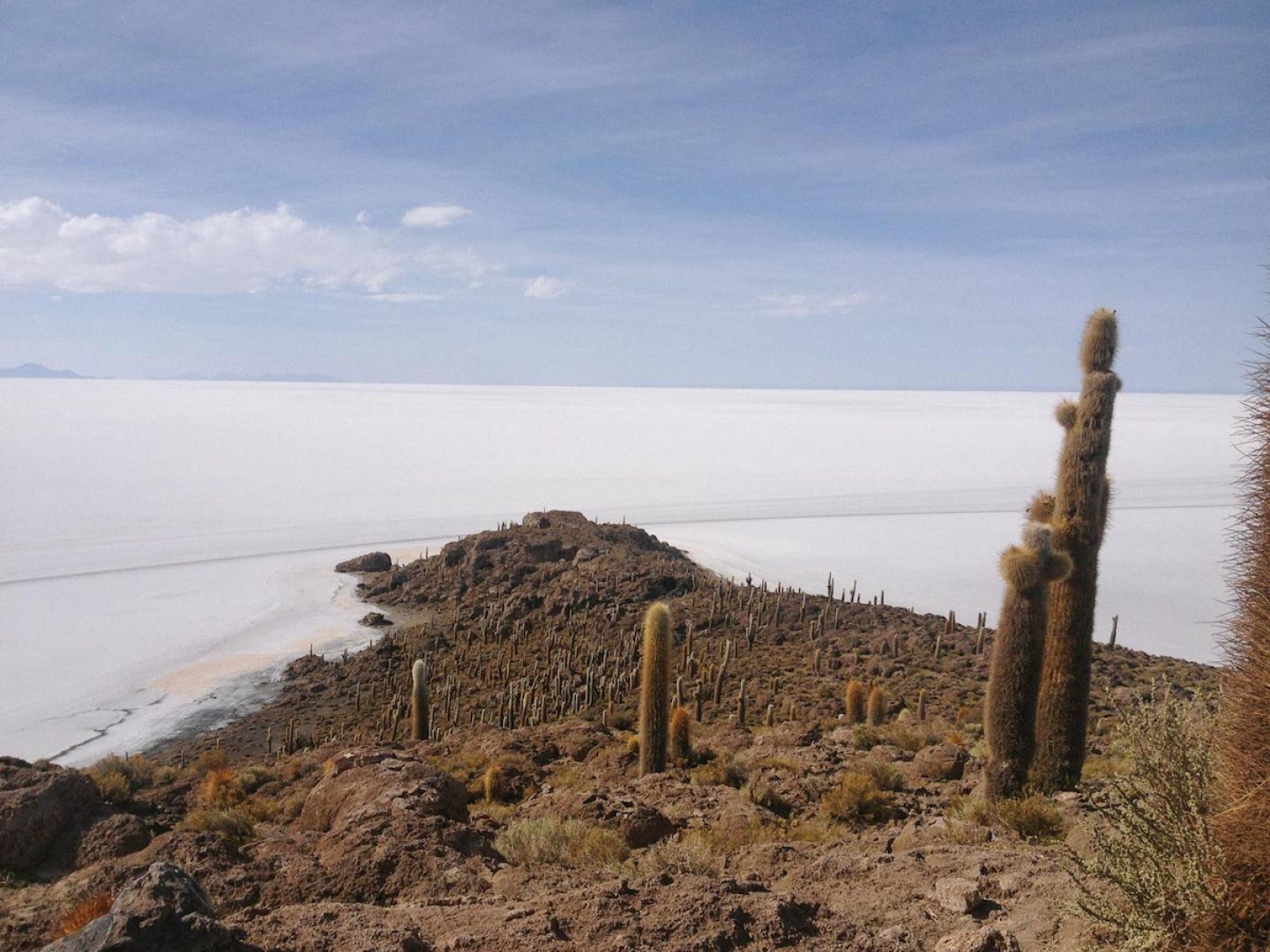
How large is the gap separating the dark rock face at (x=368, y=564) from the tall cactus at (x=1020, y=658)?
979 inches

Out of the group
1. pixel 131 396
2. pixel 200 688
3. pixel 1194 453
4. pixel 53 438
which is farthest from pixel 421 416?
pixel 200 688

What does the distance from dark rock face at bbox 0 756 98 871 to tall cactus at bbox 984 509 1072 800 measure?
9.49 meters

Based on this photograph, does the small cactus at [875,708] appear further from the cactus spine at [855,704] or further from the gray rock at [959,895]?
the gray rock at [959,895]

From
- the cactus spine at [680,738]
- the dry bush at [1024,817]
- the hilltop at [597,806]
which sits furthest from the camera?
the cactus spine at [680,738]

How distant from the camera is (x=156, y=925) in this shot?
4027 mm

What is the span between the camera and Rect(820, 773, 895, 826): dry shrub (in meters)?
9.26

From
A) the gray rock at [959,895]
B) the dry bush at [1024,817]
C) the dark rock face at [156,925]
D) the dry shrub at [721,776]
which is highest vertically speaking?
the dark rock face at [156,925]

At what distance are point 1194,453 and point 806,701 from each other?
69.0 m

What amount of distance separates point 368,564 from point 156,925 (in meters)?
27.7

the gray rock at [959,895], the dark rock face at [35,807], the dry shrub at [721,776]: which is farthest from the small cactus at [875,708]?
the dark rock face at [35,807]

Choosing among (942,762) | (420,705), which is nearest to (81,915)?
(942,762)

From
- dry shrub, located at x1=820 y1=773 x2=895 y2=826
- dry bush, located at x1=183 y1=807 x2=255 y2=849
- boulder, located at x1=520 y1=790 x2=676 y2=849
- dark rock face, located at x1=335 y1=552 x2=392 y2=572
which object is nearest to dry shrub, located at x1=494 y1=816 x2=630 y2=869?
boulder, located at x1=520 y1=790 x2=676 y2=849

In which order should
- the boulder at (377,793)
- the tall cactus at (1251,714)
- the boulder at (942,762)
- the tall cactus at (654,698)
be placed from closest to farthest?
the tall cactus at (1251,714) → the boulder at (377,793) → the boulder at (942,762) → the tall cactus at (654,698)

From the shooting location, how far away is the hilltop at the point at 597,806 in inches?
196
